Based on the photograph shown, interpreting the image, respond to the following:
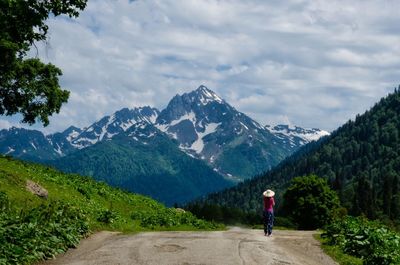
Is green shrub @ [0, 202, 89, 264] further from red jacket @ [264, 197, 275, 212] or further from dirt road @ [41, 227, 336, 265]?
red jacket @ [264, 197, 275, 212]

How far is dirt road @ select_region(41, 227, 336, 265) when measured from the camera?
71.7 ft

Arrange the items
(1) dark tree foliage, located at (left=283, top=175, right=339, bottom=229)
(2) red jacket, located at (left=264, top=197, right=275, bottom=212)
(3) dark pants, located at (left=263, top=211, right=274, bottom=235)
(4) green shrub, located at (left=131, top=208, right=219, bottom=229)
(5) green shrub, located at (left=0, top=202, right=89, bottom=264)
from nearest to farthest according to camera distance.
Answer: (5) green shrub, located at (left=0, top=202, right=89, bottom=264)
(3) dark pants, located at (left=263, top=211, right=274, bottom=235)
(2) red jacket, located at (left=264, top=197, right=275, bottom=212)
(4) green shrub, located at (left=131, top=208, right=219, bottom=229)
(1) dark tree foliage, located at (left=283, top=175, right=339, bottom=229)

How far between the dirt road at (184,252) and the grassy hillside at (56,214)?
985 mm

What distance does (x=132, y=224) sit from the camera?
1705 inches

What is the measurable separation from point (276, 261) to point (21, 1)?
16.5 m

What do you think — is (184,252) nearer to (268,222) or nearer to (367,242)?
(367,242)

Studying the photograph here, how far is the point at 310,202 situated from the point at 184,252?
73.6 metres

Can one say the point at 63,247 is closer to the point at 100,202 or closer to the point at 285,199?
the point at 100,202

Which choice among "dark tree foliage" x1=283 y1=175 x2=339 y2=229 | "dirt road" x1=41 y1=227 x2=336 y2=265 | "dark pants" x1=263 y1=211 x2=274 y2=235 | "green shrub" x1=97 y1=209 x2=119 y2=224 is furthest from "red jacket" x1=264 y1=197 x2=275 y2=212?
"dark tree foliage" x1=283 y1=175 x2=339 y2=229

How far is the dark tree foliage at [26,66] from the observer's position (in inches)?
1048

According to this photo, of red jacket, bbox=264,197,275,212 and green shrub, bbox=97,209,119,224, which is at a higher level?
red jacket, bbox=264,197,275,212

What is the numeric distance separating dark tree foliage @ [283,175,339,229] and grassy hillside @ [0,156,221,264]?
41.0 metres

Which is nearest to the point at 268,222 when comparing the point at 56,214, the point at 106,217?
the point at 106,217

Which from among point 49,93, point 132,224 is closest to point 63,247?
point 132,224
